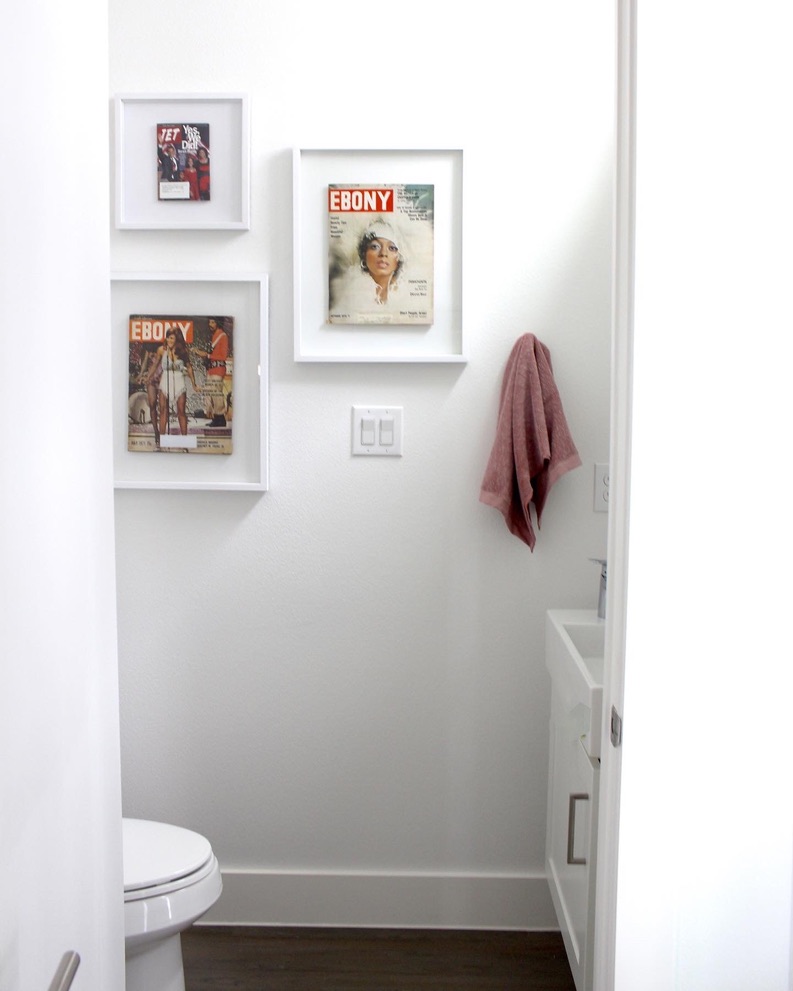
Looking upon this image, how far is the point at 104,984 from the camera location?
1023 mm

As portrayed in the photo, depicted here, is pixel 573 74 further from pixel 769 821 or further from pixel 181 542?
pixel 769 821

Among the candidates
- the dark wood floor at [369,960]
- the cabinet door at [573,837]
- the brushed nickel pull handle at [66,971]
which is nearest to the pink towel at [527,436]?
the cabinet door at [573,837]

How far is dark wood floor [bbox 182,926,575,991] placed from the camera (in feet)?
6.84

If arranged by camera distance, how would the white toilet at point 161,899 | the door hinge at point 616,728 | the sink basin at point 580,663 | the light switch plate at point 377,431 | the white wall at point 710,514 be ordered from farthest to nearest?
the light switch plate at point 377,431
the white toilet at point 161,899
the sink basin at point 580,663
the door hinge at point 616,728
the white wall at point 710,514

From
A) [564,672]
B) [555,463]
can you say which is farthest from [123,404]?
[564,672]

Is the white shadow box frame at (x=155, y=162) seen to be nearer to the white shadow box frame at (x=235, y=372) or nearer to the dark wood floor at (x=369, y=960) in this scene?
the white shadow box frame at (x=235, y=372)

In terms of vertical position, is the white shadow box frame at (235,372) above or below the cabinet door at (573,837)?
above

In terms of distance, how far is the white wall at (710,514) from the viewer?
0.98 meters

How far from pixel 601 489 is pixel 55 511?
159 centimetres

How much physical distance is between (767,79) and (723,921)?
3.09 feet

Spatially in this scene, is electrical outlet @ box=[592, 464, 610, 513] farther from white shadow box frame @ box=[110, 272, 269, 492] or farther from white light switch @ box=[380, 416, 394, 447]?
white shadow box frame @ box=[110, 272, 269, 492]

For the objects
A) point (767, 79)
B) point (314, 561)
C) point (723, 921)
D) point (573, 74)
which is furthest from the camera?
point (314, 561)

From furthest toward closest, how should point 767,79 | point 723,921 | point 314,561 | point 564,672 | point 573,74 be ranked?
1. point 314,561
2. point 573,74
3. point 564,672
4. point 723,921
5. point 767,79

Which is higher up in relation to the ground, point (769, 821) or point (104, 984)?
point (769, 821)
